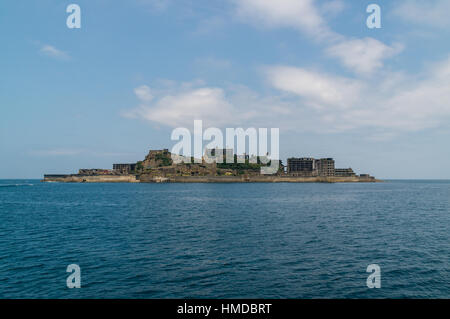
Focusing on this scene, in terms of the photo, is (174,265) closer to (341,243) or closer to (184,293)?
(184,293)

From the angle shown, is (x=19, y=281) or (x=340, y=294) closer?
(x=340, y=294)

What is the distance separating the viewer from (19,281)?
2011 cm

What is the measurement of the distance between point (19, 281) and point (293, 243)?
79.6 feet

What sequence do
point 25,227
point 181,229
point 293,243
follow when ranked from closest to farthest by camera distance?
point 293,243 → point 181,229 → point 25,227

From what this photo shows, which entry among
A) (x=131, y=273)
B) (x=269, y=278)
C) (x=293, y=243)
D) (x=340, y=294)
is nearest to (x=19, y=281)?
(x=131, y=273)

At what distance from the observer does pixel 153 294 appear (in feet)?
57.9

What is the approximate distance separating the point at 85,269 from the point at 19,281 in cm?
423

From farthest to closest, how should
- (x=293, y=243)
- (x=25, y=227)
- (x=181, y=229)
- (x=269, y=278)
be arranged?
(x=25, y=227) → (x=181, y=229) → (x=293, y=243) → (x=269, y=278)

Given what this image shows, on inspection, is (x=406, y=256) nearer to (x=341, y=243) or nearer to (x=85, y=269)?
(x=341, y=243)

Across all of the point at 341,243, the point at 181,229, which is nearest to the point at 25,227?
the point at 181,229

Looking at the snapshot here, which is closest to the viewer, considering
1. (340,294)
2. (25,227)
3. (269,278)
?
(340,294)
